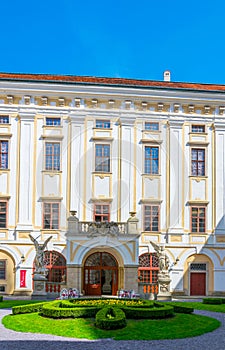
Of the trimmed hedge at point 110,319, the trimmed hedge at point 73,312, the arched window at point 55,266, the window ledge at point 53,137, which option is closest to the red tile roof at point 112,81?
the window ledge at point 53,137

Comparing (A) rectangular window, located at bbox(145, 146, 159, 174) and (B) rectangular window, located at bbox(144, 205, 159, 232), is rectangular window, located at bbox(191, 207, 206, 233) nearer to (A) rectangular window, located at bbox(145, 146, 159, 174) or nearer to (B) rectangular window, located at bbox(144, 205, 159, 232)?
(B) rectangular window, located at bbox(144, 205, 159, 232)

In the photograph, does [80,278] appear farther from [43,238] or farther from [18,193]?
[18,193]

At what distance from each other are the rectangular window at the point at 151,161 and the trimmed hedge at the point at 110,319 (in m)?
16.8

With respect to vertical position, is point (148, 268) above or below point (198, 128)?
below

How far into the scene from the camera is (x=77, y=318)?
18625 mm

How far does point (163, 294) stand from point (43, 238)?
7480 mm

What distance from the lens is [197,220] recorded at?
34250 millimetres

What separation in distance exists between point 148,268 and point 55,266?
16.6 ft

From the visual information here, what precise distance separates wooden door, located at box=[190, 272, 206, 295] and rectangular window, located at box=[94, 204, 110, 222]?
228 inches

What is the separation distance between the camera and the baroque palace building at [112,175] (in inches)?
1289

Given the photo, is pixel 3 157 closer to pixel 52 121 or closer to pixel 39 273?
pixel 52 121

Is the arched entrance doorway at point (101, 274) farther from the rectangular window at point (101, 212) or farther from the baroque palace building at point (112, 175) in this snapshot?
the rectangular window at point (101, 212)

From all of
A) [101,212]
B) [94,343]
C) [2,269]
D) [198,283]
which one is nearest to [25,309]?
[94,343]

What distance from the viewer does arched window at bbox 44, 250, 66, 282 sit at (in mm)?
32312
